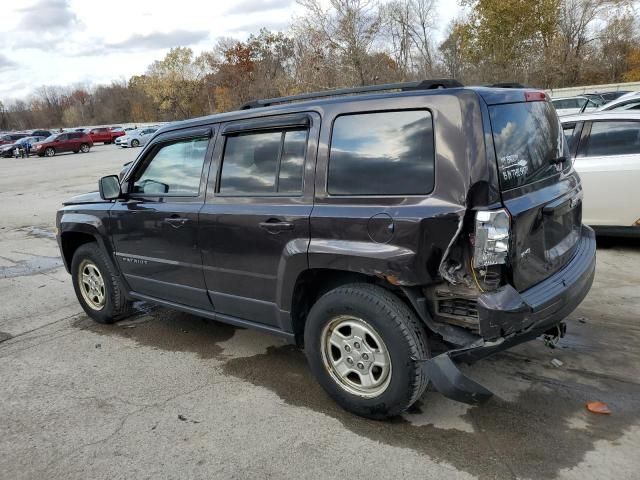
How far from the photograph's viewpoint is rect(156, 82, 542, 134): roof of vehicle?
2.97 m

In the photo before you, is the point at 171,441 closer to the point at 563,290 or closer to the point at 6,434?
the point at 6,434

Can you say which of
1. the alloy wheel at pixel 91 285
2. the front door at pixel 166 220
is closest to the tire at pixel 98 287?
the alloy wheel at pixel 91 285

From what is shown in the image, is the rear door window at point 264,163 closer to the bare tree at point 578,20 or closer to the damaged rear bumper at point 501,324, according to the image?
the damaged rear bumper at point 501,324

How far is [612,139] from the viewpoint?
21.7ft

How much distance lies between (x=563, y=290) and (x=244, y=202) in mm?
2124

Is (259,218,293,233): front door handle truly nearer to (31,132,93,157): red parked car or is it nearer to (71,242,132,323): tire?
(71,242,132,323): tire

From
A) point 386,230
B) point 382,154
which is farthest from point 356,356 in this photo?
point 382,154

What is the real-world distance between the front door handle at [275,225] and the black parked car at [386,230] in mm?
17

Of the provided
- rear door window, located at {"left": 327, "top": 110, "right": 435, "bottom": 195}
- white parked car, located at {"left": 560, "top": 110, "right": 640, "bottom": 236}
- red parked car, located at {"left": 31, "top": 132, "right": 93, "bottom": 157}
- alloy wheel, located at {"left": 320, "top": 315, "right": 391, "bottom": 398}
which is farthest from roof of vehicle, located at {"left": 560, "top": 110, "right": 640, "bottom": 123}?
red parked car, located at {"left": 31, "top": 132, "right": 93, "bottom": 157}

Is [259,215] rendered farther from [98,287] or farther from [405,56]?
[405,56]

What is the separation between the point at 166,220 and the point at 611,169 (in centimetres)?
524

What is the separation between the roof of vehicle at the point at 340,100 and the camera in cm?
297

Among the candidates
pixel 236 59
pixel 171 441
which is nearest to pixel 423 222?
pixel 171 441

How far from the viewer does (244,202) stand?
12.3 ft
